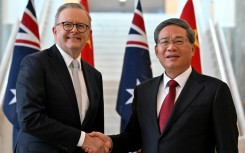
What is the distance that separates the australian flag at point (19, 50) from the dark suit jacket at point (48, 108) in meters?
1.60

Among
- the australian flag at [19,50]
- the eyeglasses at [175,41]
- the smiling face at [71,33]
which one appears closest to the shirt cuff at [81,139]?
the smiling face at [71,33]

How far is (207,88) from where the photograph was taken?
1854 mm

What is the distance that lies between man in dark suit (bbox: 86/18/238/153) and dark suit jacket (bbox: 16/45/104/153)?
0.14 m

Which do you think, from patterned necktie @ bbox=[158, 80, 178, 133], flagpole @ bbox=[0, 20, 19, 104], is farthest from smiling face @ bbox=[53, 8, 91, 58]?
flagpole @ bbox=[0, 20, 19, 104]

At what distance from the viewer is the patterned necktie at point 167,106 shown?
1.87 metres

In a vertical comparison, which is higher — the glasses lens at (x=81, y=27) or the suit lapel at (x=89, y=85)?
the glasses lens at (x=81, y=27)

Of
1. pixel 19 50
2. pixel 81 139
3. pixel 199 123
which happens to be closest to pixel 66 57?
pixel 81 139

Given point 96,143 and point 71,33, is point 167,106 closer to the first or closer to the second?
point 96,143

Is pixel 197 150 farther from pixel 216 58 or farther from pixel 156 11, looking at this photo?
pixel 156 11

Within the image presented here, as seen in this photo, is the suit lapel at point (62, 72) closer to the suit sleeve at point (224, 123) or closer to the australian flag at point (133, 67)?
the suit sleeve at point (224, 123)

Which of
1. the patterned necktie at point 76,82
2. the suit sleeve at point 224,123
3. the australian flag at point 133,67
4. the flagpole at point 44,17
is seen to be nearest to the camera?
the suit sleeve at point 224,123

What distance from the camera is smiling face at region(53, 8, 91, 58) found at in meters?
2.00

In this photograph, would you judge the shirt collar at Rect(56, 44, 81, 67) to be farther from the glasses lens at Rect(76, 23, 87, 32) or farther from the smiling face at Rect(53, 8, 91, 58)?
the glasses lens at Rect(76, 23, 87, 32)

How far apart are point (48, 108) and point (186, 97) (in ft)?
2.12
